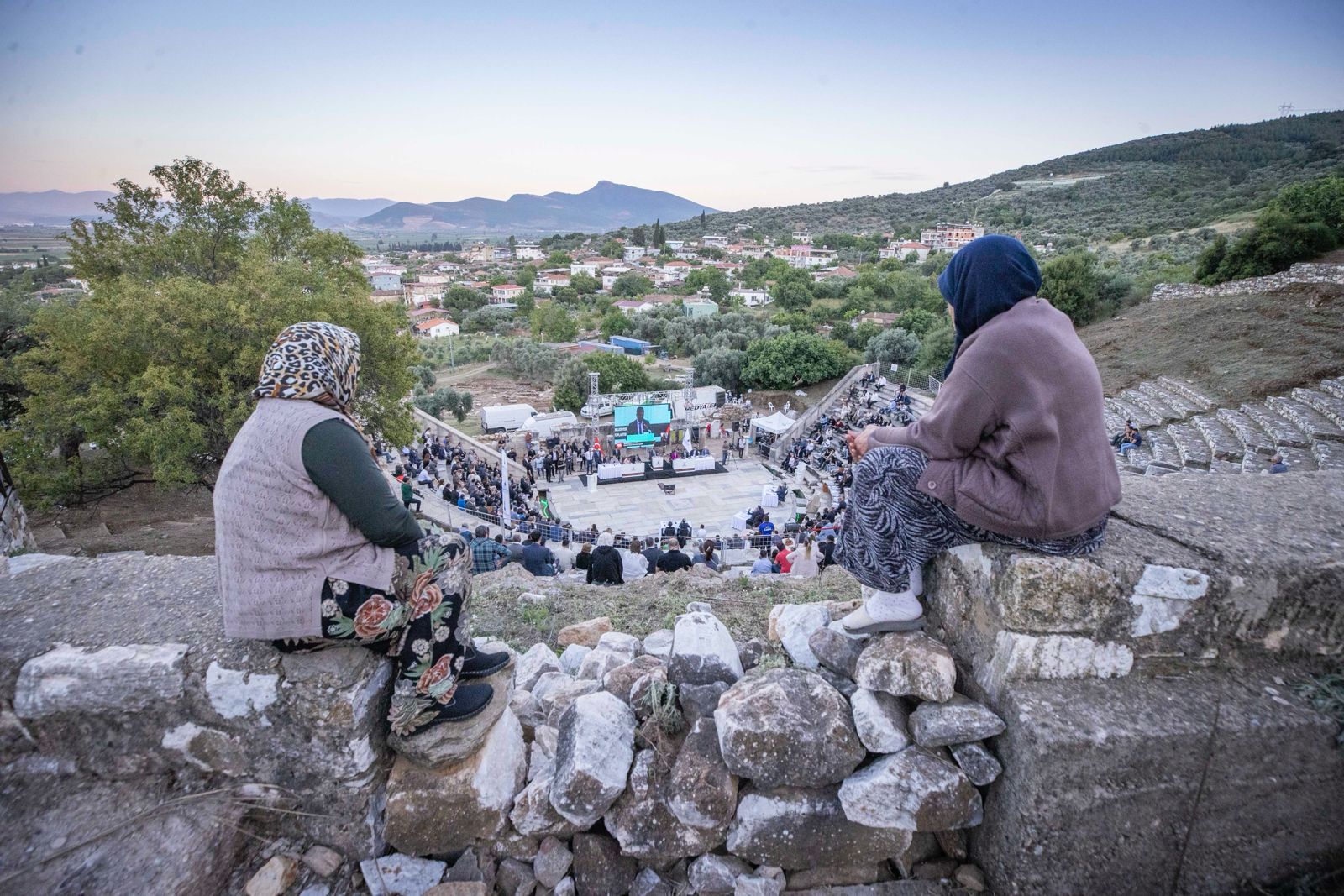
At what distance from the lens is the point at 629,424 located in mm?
24969

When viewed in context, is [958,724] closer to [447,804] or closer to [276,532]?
Result: [447,804]

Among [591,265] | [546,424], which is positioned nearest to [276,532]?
[546,424]

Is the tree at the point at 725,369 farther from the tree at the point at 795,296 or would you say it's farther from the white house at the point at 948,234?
the white house at the point at 948,234

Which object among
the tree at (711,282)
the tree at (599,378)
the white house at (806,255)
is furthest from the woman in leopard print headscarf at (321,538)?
the white house at (806,255)

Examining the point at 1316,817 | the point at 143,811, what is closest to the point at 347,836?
the point at 143,811

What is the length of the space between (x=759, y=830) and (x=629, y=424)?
907 inches

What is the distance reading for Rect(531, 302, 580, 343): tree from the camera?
55812 mm

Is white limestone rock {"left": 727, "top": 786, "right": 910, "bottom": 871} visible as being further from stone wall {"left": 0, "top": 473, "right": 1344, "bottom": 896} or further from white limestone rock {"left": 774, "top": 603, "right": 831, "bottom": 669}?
white limestone rock {"left": 774, "top": 603, "right": 831, "bottom": 669}

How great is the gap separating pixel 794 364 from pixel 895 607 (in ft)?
114

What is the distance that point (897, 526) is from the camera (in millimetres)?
2293

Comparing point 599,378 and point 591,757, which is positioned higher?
point 591,757

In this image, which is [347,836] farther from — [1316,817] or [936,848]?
[1316,817]

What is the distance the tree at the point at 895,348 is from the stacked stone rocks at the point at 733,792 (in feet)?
123

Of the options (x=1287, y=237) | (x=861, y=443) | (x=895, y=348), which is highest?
(x=1287, y=237)
